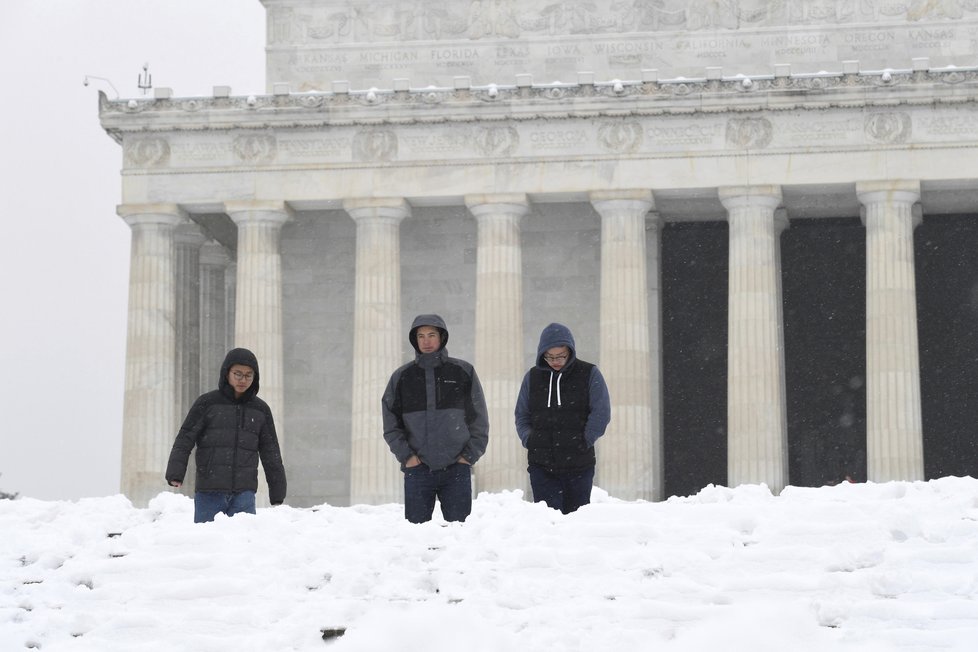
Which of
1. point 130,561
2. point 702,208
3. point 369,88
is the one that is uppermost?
point 369,88

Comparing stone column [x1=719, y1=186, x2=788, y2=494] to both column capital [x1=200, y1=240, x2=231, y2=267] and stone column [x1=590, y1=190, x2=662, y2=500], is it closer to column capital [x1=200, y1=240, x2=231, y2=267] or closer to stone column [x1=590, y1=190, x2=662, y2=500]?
stone column [x1=590, y1=190, x2=662, y2=500]

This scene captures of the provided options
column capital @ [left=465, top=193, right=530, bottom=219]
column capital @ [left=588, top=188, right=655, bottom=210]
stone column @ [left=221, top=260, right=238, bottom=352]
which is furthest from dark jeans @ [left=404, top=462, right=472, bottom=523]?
stone column @ [left=221, top=260, right=238, bottom=352]

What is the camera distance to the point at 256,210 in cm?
5734

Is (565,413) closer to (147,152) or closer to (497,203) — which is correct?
(497,203)

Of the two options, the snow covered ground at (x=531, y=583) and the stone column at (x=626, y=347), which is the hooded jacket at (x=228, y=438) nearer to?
the snow covered ground at (x=531, y=583)

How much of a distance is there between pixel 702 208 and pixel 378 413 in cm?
1450

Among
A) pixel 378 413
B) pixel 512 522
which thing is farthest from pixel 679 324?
pixel 512 522

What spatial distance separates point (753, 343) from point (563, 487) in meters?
31.2

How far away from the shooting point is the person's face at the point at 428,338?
77.7 ft

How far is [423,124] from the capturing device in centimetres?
5675

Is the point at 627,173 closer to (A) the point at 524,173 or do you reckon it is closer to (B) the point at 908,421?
(A) the point at 524,173

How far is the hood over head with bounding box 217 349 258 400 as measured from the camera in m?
24.3

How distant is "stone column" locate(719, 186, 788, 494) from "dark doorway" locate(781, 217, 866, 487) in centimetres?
641

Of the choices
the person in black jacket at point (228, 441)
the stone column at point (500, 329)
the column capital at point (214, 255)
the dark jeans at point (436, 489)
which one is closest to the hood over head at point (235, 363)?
the person in black jacket at point (228, 441)
